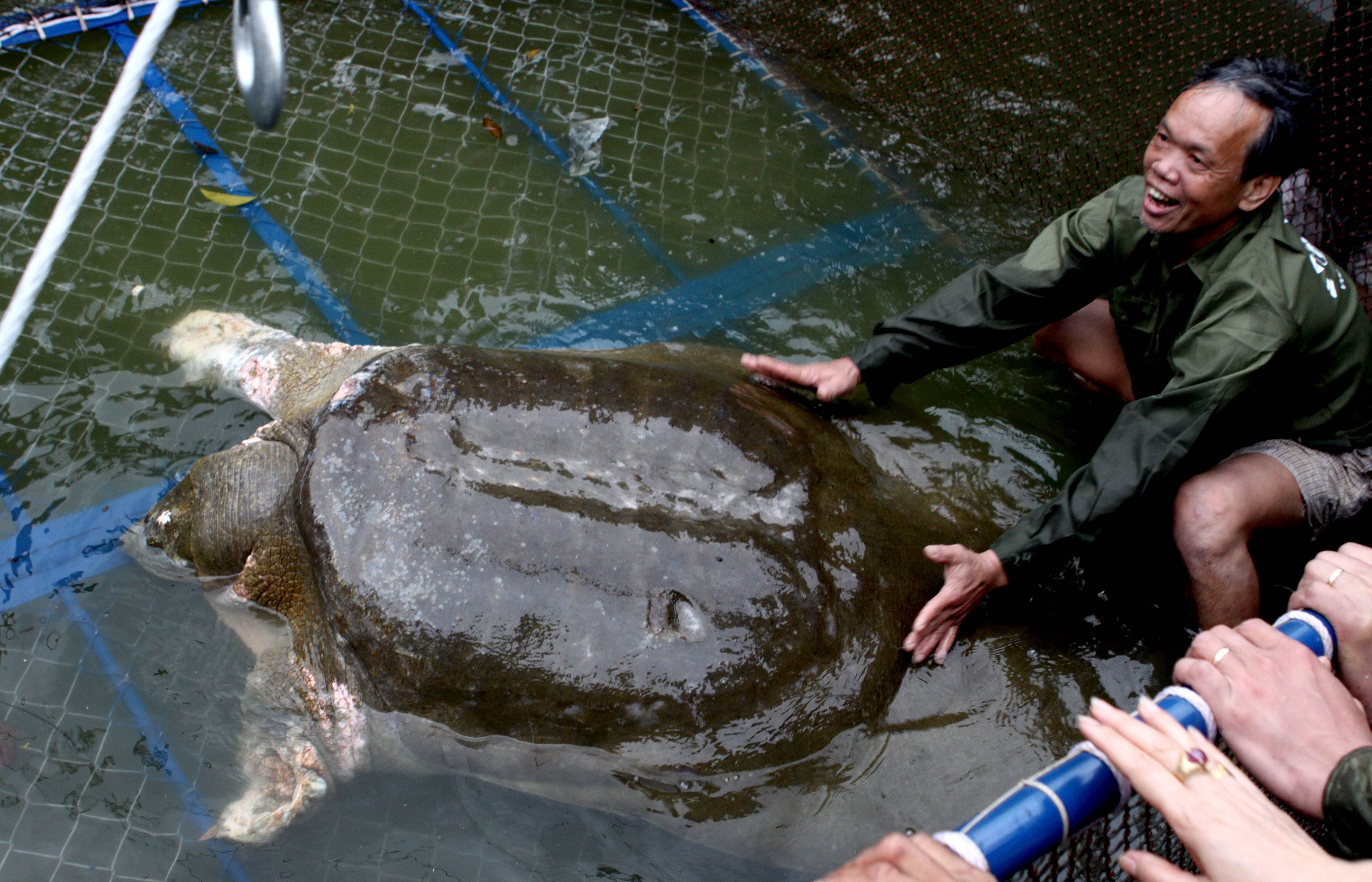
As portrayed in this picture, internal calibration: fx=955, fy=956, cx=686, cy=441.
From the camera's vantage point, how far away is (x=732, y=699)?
8.33 ft

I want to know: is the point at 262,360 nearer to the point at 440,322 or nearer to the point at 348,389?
the point at 440,322

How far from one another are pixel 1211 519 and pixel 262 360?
3423 mm

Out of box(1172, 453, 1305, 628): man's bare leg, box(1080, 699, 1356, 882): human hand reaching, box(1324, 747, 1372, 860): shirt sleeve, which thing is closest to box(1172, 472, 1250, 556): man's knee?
box(1172, 453, 1305, 628): man's bare leg

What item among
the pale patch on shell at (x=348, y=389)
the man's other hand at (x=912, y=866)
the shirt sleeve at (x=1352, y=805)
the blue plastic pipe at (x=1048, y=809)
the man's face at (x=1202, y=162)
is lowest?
the pale patch on shell at (x=348, y=389)

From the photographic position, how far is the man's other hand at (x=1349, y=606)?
6.46 ft

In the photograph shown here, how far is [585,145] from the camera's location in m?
4.98

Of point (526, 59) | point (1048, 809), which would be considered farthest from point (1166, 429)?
point (526, 59)

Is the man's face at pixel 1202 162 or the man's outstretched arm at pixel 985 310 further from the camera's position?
the man's outstretched arm at pixel 985 310

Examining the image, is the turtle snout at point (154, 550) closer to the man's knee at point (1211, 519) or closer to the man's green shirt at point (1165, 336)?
the man's green shirt at point (1165, 336)

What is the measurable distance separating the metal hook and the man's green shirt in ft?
7.17

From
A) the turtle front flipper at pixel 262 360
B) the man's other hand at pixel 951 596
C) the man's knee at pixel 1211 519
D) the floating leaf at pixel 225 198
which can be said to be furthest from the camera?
the floating leaf at pixel 225 198

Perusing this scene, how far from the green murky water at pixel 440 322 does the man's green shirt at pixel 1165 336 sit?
31cm

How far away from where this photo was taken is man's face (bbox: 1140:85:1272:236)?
2.80 metres

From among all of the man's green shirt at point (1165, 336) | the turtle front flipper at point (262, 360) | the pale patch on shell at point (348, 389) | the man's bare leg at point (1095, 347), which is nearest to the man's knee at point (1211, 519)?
the man's green shirt at point (1165, 336)
